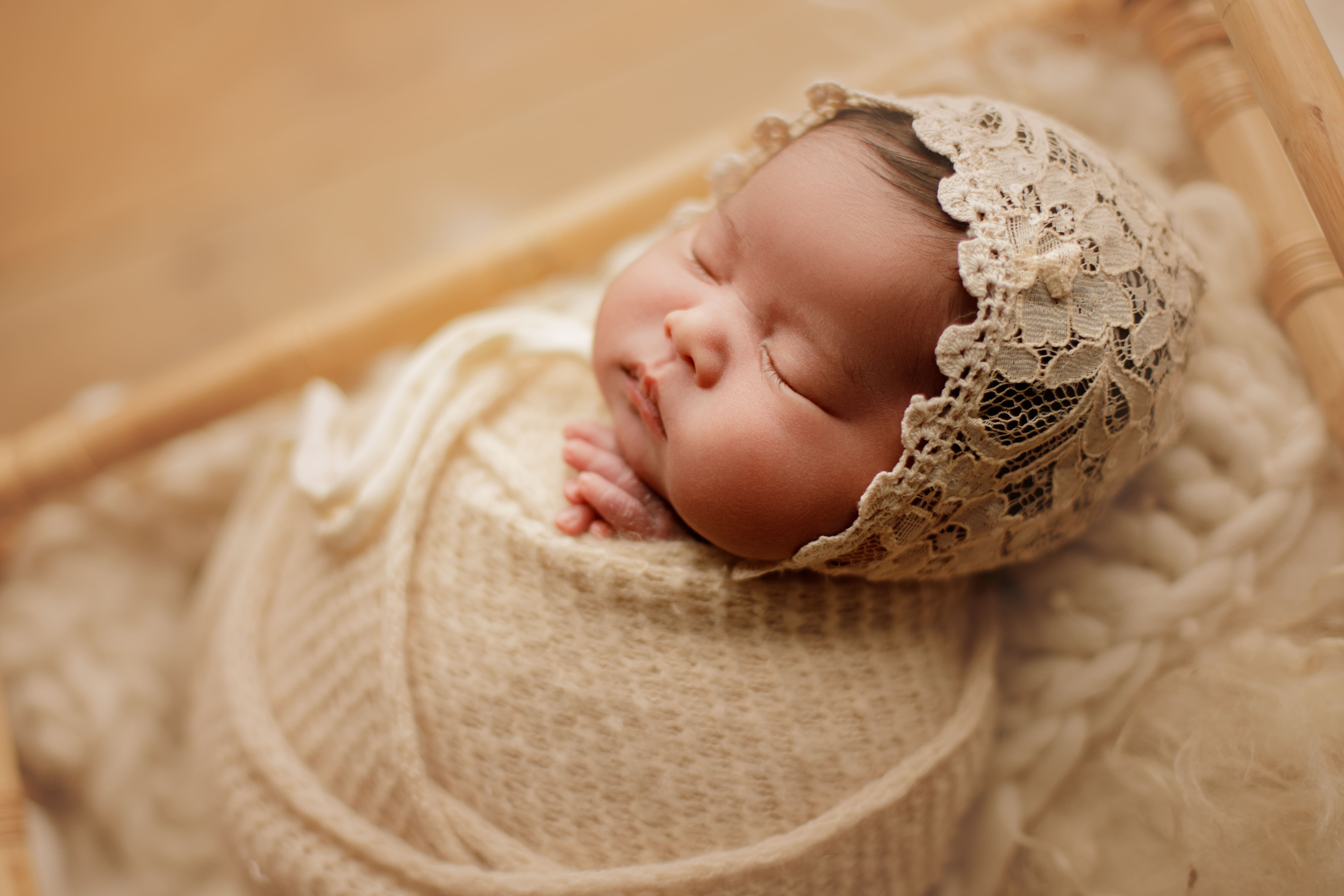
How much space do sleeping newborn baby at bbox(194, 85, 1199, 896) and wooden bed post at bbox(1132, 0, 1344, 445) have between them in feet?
0.51

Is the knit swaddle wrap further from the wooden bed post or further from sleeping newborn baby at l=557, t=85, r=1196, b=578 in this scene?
the wooden bed post

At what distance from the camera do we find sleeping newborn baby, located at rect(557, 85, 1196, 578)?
0.65 meters

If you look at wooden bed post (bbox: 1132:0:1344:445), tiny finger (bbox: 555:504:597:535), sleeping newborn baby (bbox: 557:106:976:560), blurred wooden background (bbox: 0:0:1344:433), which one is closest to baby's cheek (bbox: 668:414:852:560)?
sleeping newborn baby (bbox: 557:106:976:560)

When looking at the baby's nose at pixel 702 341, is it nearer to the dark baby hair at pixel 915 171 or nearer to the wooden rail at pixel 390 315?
the dark baby hair at pixel 915 171

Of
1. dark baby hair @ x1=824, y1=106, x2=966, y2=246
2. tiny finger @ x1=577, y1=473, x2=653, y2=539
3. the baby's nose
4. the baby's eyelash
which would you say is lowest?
tiny finger @ x1=577, y1=473, x2=653, y2=539

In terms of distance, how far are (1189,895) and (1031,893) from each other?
0.14m

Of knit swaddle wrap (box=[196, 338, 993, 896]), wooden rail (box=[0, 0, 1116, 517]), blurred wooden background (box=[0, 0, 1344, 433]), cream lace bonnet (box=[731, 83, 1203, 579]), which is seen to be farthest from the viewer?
blurred wooden background (box=[0, 0, 1344, 433])

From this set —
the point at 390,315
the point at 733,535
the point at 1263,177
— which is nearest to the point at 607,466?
the point at 733,535

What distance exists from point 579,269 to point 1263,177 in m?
0.78

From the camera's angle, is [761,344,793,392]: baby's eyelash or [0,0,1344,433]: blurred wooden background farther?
[0,0,1344,433]: blurred wooden background

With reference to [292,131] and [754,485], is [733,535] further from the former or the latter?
[292,131]

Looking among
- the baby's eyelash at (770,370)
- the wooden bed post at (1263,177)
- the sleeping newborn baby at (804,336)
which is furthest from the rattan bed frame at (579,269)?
the baby's eyelash at (770,370)

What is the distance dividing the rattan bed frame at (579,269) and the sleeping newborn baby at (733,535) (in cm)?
16

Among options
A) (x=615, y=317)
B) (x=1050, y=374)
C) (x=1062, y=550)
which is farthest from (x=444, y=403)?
(x=1062, y=550)
